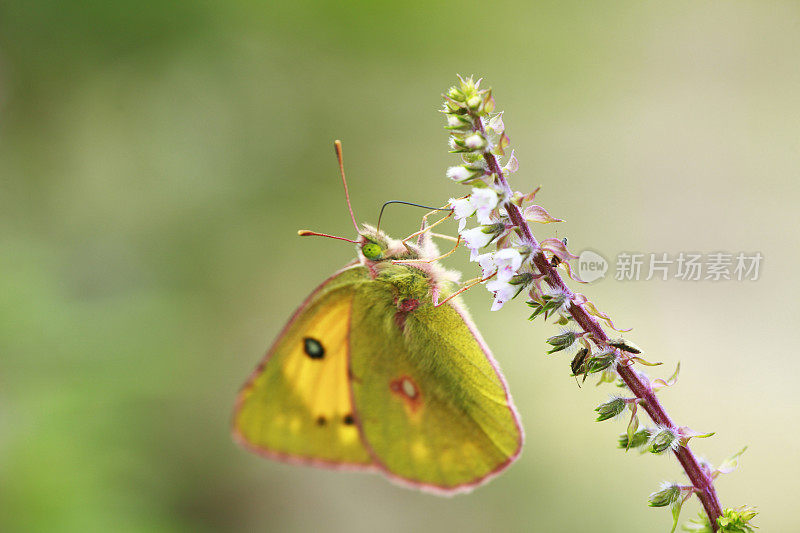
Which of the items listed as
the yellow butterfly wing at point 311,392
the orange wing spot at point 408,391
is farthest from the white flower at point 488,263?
the orange wing spot at point 408,391

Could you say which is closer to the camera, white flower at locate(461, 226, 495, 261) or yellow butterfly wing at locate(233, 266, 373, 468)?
white flower at locate(461, 226, 495, 261)

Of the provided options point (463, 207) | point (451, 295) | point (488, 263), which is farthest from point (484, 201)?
point (451, 295)

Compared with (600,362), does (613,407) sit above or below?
below

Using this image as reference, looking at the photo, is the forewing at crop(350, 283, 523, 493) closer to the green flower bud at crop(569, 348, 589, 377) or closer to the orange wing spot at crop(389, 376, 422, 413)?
the orange wing spot at crop(389, 376, 422, 413)

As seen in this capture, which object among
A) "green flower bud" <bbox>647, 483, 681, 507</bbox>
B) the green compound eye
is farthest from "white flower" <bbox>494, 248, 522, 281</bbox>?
the green compound eye

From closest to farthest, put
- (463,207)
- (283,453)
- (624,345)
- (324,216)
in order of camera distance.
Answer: (624,345) < (463,207) < (283,453) < (324,216)

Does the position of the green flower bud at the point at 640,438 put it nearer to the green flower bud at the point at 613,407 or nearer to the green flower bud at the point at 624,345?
the green flower bud at the point at 613,407

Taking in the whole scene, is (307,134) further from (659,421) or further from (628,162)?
(659,421)

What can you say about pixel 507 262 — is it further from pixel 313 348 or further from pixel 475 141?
pixel 313 348
